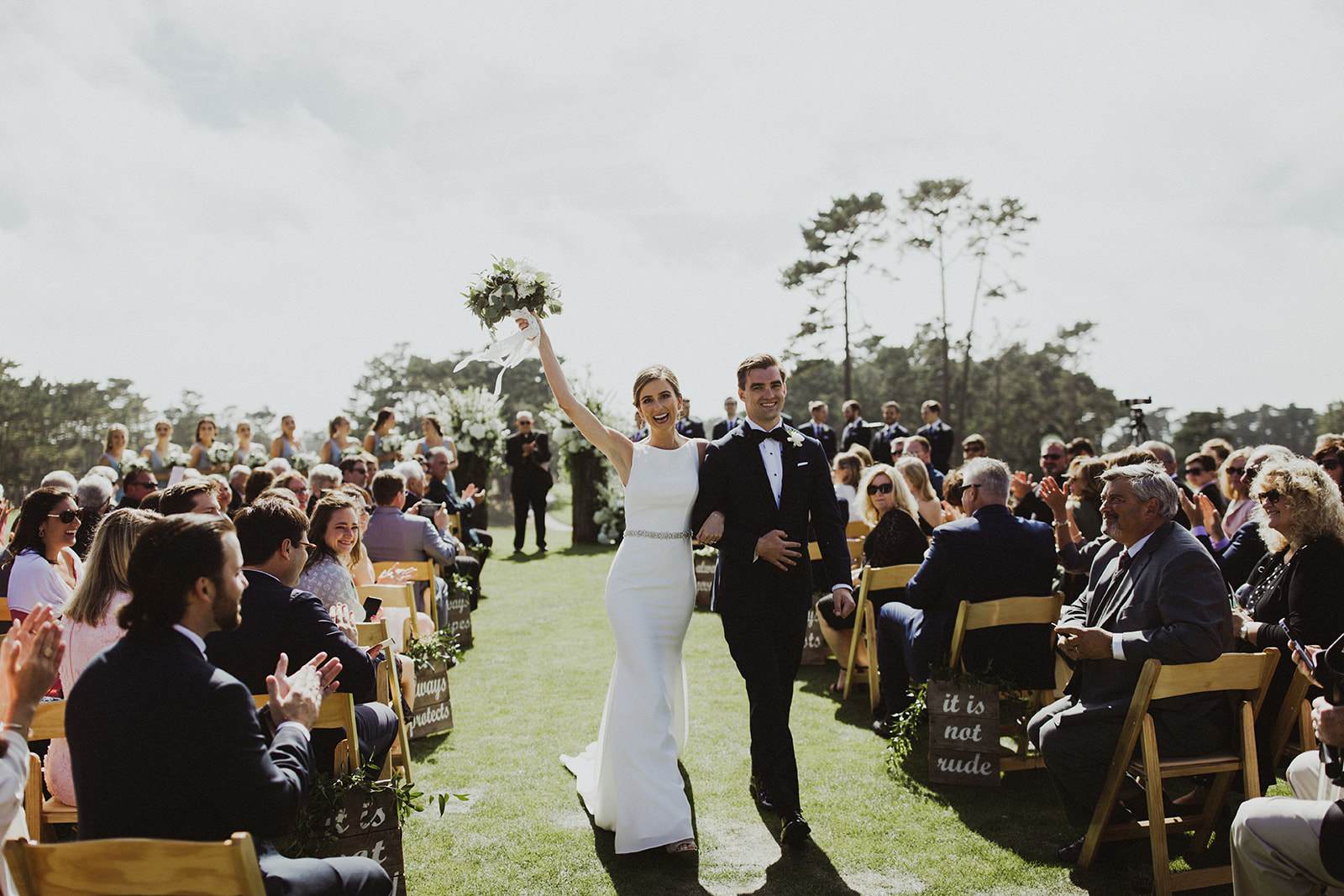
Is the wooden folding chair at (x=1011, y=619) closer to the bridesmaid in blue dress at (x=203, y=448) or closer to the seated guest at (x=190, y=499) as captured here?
the seated guest at (x=190, y=499)

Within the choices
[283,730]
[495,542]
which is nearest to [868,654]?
[283,730]

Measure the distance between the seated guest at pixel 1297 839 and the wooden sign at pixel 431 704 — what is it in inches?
166

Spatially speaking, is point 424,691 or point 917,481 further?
point 917,481

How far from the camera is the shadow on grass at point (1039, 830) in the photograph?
3.67 meters

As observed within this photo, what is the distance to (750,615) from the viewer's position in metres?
4.21

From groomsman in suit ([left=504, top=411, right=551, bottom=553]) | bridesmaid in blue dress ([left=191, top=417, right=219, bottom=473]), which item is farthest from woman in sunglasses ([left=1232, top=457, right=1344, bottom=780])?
bridesmaid in blue dress ([left=191, top=417, right=219, bottom=473])

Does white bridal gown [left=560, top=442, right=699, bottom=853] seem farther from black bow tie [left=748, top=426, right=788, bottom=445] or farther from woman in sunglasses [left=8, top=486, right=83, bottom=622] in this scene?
woman in sunglasses [left=8, top=486, right=83, bottom=622]

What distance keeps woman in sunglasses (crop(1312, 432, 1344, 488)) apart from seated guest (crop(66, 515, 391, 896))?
661 cm

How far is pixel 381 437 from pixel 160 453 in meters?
2.65

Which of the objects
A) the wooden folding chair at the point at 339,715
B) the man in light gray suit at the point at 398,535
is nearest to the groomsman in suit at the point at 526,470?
the man in light gray suit at the point at 398,535

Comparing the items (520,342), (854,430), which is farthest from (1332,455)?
(854,430)

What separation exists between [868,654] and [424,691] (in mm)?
2876

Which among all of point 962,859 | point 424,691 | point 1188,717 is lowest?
point 962,859

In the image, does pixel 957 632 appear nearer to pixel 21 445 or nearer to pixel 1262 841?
pixel 1262 841
